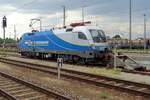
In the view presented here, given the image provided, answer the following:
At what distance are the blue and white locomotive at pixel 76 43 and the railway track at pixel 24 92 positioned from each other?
10.7 m

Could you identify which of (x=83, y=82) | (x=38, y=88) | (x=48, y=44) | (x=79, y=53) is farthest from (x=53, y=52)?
(x=38, y=88)

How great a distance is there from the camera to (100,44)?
26.3 metres

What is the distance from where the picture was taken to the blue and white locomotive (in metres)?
26.2

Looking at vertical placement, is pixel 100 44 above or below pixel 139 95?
above

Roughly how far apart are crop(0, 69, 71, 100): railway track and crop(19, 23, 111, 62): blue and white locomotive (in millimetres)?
10666

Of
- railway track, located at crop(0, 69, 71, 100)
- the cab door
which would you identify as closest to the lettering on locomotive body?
the cab door

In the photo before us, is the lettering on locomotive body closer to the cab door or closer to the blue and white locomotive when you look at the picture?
the blue and white locomotive

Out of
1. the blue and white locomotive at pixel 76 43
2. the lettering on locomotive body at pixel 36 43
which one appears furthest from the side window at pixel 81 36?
the lettering on locomotive body at pixel 36 43

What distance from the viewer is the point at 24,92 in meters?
13.6

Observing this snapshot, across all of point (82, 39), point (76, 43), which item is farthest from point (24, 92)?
point (76, 43)

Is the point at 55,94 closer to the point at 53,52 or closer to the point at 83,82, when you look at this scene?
the point at 83,82

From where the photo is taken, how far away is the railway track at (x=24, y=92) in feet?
40.3

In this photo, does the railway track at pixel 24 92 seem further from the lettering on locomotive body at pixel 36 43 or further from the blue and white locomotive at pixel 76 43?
the lettering on locomotive body at pixel 36 43

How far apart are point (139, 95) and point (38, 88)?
425cm
